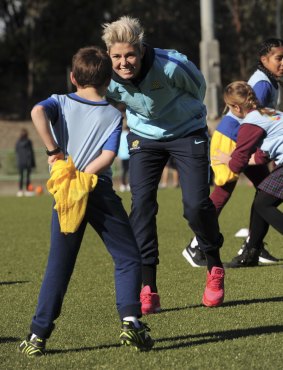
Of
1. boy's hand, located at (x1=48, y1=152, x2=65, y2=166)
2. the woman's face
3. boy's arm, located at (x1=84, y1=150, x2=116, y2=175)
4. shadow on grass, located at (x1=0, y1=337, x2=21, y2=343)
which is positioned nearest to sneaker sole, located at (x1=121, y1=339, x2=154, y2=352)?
shadow on grass, located at (x1=0, y1=337, x2=21, y2=343)

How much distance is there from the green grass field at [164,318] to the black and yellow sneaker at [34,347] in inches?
1.7

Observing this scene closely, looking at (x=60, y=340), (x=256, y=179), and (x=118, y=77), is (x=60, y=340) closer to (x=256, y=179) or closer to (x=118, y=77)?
(x=118, y=77)

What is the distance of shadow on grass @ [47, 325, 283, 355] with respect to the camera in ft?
17.8

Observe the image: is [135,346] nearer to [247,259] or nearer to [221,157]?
[221,157]

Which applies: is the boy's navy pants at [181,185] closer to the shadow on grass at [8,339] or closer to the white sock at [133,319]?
the shadow on grass at [8,339]

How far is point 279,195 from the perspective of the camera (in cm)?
791

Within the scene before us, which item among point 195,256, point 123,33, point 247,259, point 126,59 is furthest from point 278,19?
point 123,33

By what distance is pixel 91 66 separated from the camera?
5148mm

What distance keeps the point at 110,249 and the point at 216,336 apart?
883 mm

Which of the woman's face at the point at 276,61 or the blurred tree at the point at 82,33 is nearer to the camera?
the woman's face at the point at 276,61

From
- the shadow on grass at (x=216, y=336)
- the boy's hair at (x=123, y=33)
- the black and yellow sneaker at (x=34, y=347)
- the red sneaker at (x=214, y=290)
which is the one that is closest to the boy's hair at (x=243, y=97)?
the red sneaker at (x=214, y=290)

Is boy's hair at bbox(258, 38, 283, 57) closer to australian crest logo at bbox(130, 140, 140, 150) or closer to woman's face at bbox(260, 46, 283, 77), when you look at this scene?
woman's face at bbox(260, 46, 283, 77)

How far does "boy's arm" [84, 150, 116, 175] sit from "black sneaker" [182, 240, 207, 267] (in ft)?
14.0

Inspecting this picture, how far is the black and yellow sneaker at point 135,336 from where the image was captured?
5223mm
